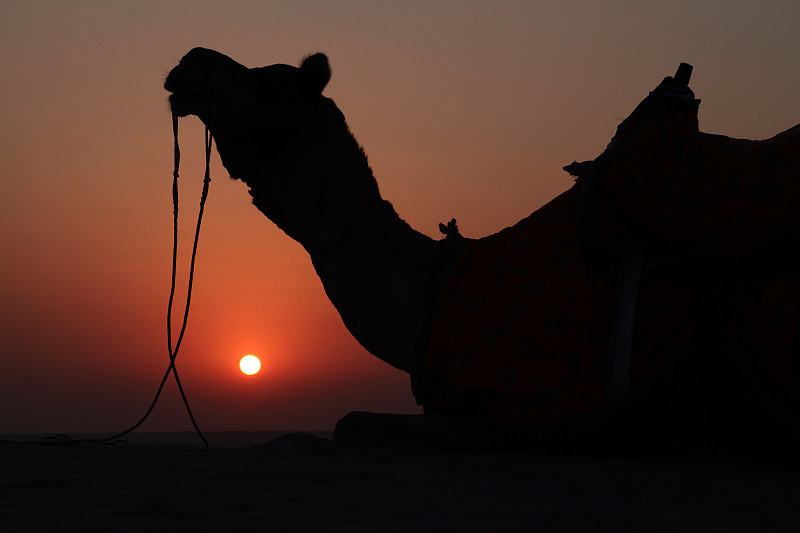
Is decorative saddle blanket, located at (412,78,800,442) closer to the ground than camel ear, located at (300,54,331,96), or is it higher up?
closer to the ground

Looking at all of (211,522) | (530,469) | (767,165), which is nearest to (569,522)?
(211,522)

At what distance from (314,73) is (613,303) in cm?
228

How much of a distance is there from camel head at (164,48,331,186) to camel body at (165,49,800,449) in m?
0.73

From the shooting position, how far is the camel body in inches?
171

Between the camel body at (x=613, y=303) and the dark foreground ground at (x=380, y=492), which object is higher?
the camel body at (x=613, y=303)

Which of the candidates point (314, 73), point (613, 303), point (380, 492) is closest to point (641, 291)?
point (613, 303)

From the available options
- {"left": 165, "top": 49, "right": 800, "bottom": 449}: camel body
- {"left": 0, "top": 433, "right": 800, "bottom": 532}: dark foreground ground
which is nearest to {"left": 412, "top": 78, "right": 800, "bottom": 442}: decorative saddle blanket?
{"left": 165, "top": 49, "right": 800, "bottom": 449}: camel body

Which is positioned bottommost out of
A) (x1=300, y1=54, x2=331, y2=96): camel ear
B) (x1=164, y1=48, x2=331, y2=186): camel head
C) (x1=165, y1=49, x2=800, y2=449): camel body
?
(x1=165, y1=49, x2=800, y2=449): camel body

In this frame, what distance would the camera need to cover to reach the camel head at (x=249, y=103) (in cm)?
550

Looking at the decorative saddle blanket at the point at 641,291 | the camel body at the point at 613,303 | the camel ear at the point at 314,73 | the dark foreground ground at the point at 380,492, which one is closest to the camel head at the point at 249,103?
the camel ear at the point at 314,73

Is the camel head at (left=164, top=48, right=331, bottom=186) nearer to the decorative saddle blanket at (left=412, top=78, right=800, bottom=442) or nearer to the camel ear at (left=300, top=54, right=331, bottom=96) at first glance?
the camel ear at (left=300, top=54, right=331, bottom=96)

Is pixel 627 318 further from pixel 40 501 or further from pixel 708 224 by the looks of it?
pixel 40 501

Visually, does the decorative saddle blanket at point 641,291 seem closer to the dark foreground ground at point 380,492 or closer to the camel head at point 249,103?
the dark foreground ground at point 380,492

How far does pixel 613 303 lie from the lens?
4578mm
